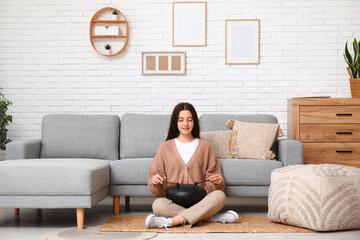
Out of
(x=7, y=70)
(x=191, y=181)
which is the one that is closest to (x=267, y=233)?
(x=191, y=181)

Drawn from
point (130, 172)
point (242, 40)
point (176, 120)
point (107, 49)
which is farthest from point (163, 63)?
point (130, 172)

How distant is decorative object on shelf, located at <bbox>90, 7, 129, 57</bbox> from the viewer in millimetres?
4625

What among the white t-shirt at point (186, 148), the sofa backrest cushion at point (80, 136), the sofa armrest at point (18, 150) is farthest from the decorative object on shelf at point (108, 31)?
the white t-shirt at point (186, 148)

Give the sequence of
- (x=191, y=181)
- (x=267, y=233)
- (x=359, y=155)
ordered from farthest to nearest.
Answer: (x=359, y=155) → (x=191, y=181) → (x=267, y=233)

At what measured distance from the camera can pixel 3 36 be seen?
472 centimetres

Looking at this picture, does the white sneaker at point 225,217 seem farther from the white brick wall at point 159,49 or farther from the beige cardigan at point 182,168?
the white brick wall at point 159,49

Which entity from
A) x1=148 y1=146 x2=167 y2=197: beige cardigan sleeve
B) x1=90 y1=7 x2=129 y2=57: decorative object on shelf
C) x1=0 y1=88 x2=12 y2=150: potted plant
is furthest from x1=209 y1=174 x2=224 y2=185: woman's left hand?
x1=0 y1=88 x2=12 y2=150: potted plant

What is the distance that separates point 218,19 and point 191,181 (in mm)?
2095

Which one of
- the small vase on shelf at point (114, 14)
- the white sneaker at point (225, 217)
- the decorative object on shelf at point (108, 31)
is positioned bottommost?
the white sneaker at point (225, 217)

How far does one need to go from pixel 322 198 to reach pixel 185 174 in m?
0.94

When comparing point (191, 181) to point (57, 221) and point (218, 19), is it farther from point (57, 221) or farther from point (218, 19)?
point (218, 19)

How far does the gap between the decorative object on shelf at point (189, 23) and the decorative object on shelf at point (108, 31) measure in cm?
53

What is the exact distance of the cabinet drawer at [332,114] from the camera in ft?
13.7

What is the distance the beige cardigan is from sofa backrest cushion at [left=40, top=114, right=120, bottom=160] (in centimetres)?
82
